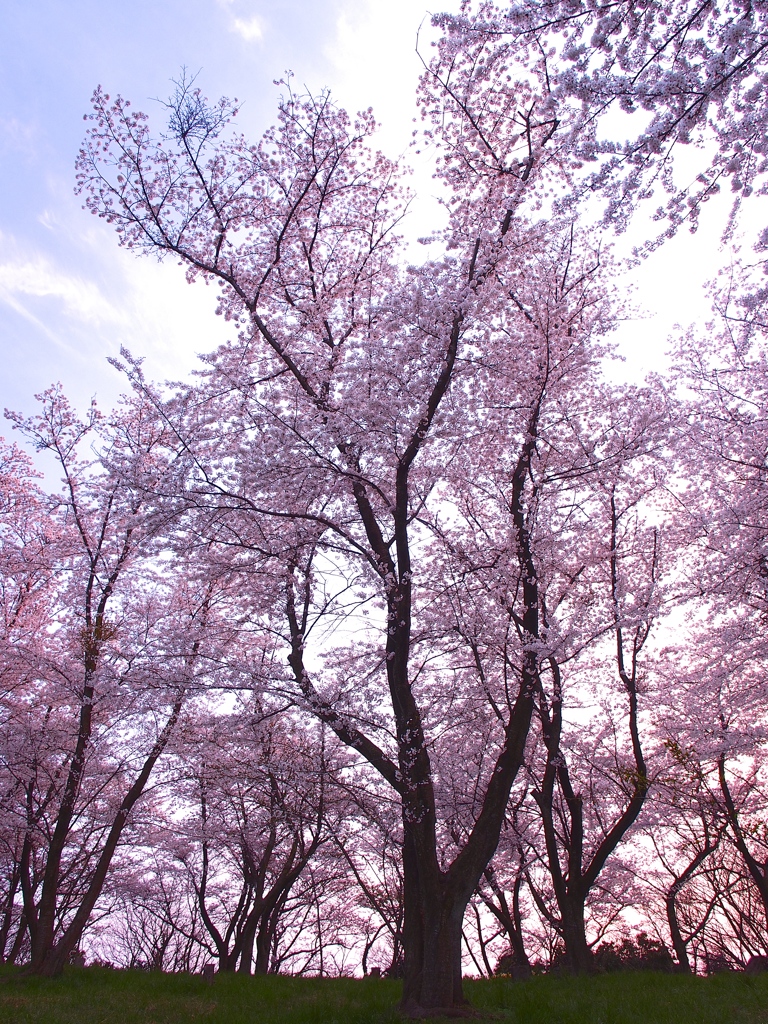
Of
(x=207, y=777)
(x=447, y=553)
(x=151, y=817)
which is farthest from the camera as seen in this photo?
(x=151, y=817)

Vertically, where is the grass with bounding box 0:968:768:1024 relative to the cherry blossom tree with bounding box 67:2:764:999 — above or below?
below

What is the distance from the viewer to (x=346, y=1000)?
287 inches

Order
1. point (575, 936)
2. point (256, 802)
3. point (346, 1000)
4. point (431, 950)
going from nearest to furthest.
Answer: point (431, 950) < point (346, 1000) < point (575, 936) < point (256, 802)

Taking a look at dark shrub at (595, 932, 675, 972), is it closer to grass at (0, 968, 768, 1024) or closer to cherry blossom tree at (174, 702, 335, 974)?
grass at (0, 968, 768, 1024)

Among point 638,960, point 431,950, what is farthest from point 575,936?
point 638,960

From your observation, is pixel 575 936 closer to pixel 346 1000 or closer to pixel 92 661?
pixel 346 1000

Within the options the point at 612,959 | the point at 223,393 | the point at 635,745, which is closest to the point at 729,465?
the point at 635,745

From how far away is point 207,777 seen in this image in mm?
12898

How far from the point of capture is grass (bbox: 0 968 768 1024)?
5928 millimetres

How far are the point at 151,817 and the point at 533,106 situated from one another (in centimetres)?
1803

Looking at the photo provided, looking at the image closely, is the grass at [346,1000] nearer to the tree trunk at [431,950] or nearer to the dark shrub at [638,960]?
the tree trunk at [431,950]

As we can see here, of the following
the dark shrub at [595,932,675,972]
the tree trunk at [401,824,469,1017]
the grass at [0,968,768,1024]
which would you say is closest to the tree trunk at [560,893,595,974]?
the dark shrub at [595,932,675,972]

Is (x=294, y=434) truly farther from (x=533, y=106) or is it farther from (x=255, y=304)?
(x=533, y=106)

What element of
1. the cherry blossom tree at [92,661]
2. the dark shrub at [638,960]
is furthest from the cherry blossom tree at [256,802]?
the dark shrub at [638,960]
